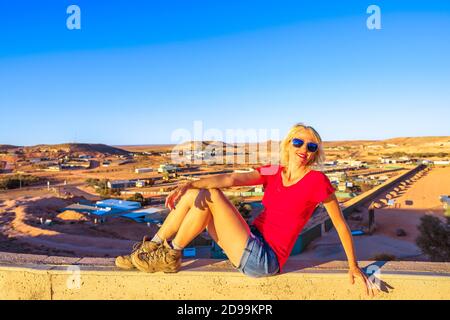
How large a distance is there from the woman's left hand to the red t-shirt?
43 centimetres

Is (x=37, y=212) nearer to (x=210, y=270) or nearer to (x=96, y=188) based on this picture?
(x=96, y=188)

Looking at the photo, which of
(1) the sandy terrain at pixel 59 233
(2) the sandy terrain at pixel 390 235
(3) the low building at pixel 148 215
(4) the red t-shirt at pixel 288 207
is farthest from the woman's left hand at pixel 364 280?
(3) the low building at pixel 148 215

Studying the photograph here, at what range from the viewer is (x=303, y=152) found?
254 centimetres

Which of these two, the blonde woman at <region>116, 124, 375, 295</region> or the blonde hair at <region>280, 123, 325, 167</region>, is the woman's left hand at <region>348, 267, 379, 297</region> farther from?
the blonde hair at <region>280, 123, 325, 167</region>

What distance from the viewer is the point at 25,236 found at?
15.1 metres

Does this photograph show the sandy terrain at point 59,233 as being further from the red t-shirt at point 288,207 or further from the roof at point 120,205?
the red t-shirt at point 288,207

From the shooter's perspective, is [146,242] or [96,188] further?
[96,188]

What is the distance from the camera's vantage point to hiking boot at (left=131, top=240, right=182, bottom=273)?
2426 mm

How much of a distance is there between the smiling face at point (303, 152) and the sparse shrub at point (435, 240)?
35.9 ft

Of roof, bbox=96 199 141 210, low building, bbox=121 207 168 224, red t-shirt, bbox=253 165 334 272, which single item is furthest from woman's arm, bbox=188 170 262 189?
roof, bbox=96 199 141 210

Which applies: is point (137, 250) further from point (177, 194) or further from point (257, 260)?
point (257, 260)

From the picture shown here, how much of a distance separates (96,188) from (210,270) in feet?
108

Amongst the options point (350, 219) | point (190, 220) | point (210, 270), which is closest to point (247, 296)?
point (210, 270)

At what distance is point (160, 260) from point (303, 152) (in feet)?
4.05
